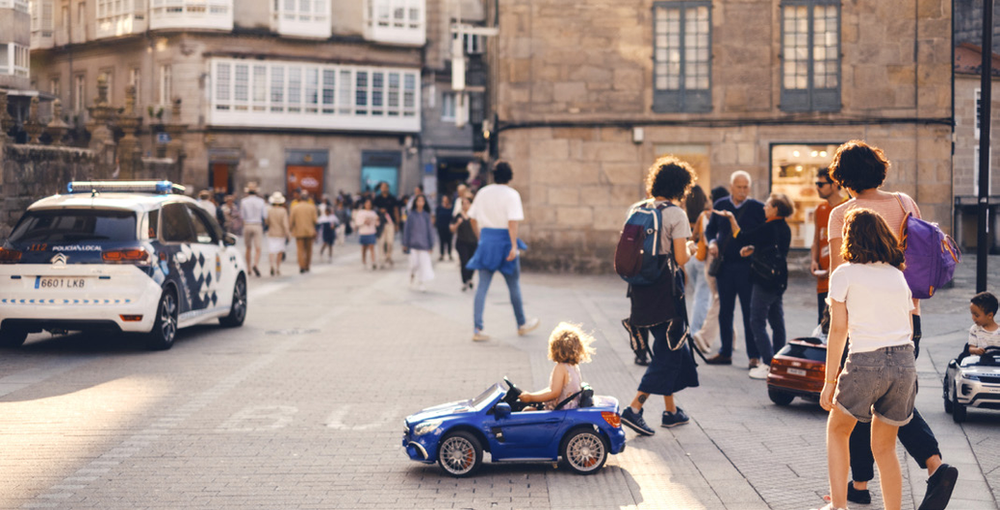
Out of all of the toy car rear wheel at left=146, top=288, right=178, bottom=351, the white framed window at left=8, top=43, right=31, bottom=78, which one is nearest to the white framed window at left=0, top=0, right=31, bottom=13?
the white framed window at left=8, top=43, right=31, bottom=78

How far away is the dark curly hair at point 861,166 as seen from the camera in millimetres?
Answer: 5473

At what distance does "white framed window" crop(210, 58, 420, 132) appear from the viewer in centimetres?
4778

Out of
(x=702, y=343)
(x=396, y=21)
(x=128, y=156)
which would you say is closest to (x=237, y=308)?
(x=702, y=343)

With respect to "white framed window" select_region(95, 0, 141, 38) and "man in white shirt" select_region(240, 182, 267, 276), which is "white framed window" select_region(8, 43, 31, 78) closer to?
"man in white shirt" select_region(240, 182, 267, 276)

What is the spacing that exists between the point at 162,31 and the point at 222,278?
121 feet

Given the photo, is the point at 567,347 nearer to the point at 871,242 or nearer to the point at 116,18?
the point at 871,242

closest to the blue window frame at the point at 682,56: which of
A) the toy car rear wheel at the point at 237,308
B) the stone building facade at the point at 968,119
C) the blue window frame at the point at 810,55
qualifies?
the blue window frame at the point at 810,55

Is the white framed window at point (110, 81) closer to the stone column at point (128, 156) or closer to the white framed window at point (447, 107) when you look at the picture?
the white framed window at point (447, 107)

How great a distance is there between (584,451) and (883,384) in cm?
196

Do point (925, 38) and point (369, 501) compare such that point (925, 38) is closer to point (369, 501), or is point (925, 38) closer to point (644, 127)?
point (644, 127)

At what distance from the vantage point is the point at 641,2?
2144cm

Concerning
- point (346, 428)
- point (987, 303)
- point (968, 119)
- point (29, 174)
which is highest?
point (968, 119)

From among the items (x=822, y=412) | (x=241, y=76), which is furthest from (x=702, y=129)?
(x=241, y=76)

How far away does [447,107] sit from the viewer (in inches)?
2152
